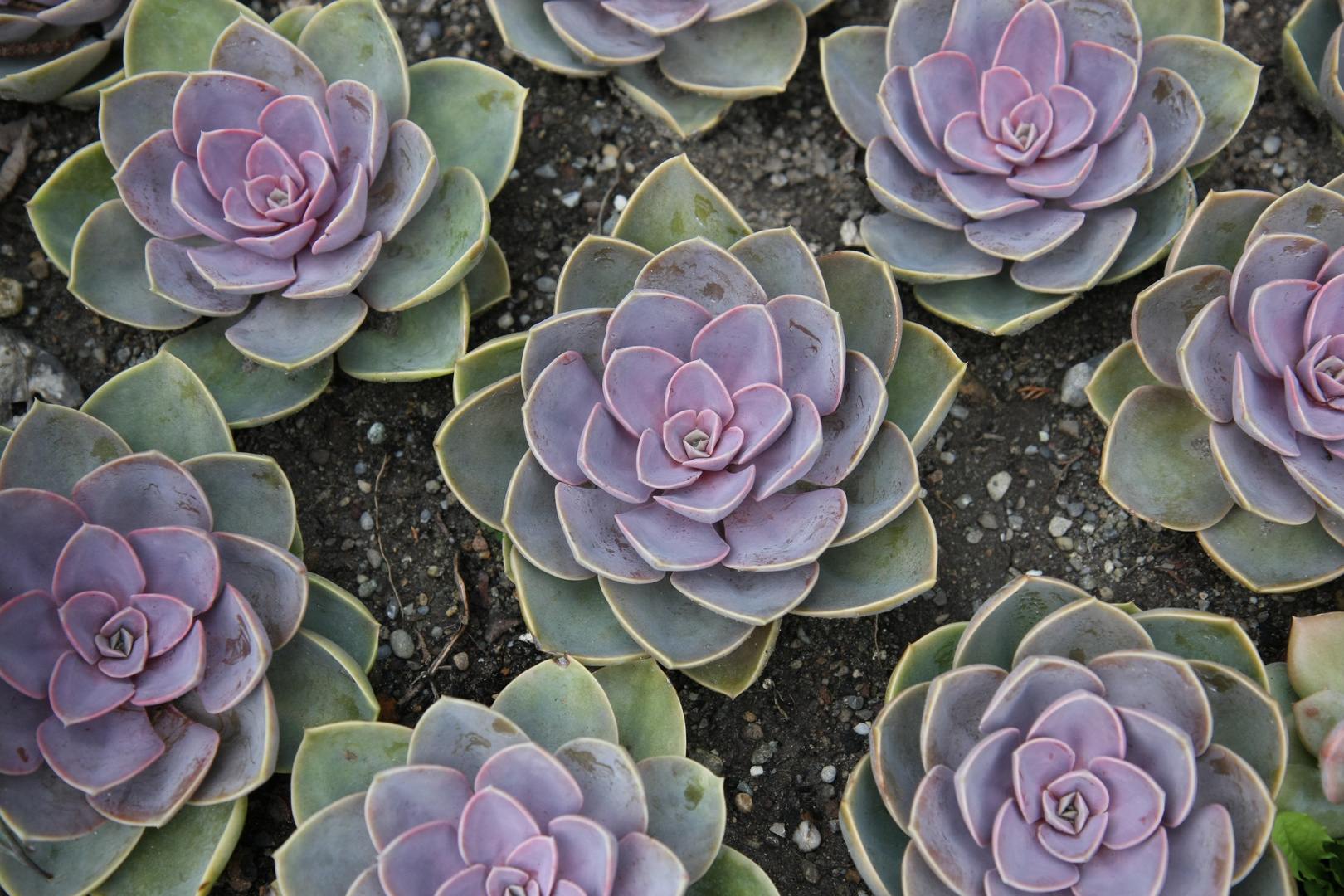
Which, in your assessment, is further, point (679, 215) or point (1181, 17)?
point (1181, 17)

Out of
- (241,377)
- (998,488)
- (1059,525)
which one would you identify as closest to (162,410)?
(241,377)

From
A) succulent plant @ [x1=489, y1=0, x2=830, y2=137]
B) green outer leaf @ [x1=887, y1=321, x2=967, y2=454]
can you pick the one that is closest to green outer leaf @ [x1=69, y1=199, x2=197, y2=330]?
succulent plant @ [x1=489, y1=0, x2=830, y2=137]

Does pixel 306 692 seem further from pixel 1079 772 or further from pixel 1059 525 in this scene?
pixel 1059 525

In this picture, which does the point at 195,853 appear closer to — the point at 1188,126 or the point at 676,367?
the point at 676,367

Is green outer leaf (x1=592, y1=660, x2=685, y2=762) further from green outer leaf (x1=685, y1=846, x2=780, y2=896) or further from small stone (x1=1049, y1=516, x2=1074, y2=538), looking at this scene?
small stone (x1=1049, y1=516, x2=1074, y2=538)

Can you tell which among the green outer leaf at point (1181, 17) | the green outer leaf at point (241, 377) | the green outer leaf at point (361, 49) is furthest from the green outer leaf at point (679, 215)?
the green outer leaf at point (1181, 17)

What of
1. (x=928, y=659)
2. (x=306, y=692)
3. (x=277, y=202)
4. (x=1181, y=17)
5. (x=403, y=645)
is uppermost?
(x=1181, y=17)

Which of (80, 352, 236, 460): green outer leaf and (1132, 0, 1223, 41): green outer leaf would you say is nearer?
(80, 352, 236, 460): green outer leaf
